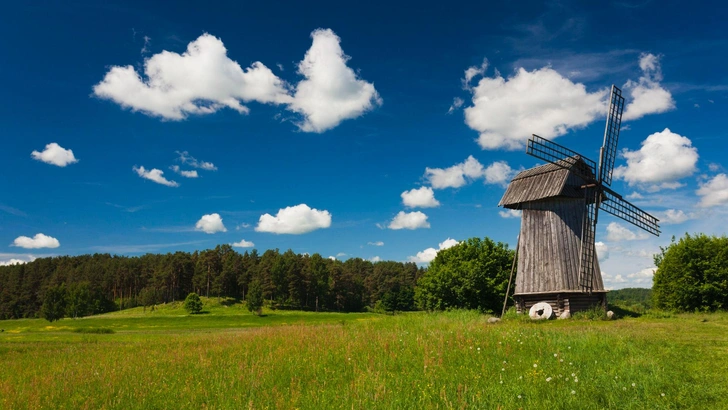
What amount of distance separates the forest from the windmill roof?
81.8 metres

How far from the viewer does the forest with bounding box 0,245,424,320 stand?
109 metres

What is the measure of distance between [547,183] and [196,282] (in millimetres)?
103864

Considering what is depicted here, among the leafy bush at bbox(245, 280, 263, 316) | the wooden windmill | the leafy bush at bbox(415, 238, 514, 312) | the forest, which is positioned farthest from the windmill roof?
the forest

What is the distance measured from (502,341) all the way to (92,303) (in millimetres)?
124043

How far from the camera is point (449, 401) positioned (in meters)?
7.66

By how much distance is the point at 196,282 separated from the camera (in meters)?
113

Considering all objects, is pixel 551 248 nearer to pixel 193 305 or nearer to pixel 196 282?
pixel 193 305

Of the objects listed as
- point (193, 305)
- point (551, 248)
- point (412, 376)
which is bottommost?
point (193, 305)

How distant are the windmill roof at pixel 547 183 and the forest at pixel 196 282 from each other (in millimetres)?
81773

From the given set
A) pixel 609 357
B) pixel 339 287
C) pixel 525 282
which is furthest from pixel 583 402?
pixel 339 287

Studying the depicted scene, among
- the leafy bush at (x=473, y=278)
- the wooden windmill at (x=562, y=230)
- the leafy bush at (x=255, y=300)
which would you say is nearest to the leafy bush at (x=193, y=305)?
the leafy bush at (x=255, y=300)

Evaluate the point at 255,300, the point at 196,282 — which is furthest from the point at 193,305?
the point at 196,282

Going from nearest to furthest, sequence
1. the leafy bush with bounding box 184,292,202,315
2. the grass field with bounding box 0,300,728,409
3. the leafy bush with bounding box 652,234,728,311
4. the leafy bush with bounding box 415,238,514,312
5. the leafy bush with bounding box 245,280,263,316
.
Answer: the grass field with bounding box 0,300,728,409 → the leafy bush with bounding box 652,234,728,311 → the leafy bush with bounding box 415,238,514,312 → the leafy bush with bounding box 184,292,202,315 → the leafy bush with bounding box 245,280,263,316

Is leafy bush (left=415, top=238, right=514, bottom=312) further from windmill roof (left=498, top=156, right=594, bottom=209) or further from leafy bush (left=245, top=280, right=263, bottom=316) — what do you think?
leafy bush (left=245, top=280, right=263, bottom=316)
